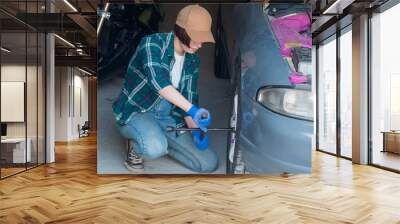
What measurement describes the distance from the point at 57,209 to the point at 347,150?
7.57 m

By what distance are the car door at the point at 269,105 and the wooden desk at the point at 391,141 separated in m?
Result: 2.18

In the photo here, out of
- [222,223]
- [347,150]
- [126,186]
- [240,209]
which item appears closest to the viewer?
[222,223]

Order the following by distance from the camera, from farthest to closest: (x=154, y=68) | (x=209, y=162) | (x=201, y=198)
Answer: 1. (x=209, y=162)
2. (x=154, y=68)
3. (x=201, y=198)

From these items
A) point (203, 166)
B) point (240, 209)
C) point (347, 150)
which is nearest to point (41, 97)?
point (203, 166)

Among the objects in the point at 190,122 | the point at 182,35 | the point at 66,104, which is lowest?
the point at 190,122

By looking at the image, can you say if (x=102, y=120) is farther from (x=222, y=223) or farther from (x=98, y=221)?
(x=222, y=223)

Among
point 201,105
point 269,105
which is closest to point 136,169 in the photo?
point 201,105

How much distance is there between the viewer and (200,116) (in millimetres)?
6773

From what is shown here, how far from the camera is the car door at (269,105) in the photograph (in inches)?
267

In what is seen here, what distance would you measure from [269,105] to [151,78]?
214cm

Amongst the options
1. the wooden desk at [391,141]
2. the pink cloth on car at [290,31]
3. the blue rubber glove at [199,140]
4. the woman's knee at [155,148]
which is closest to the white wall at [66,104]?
the woman's knee at [155,148]

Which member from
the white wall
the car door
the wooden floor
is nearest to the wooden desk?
the wooden floor

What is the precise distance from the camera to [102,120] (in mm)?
6766

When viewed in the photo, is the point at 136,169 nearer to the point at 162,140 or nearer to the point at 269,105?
the point at 162,140
